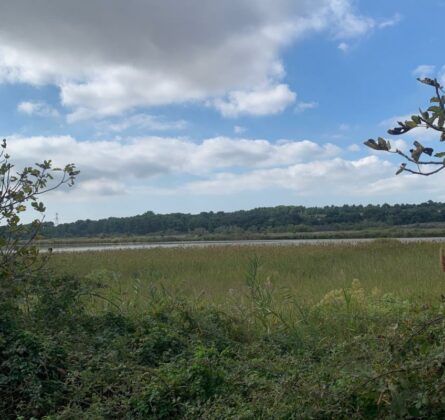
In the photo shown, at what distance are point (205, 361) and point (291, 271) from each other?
10.6 meters

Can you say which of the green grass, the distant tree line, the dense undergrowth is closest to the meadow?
the dense undergrowth

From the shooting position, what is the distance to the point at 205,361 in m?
3.39

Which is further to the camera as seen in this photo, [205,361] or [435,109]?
[205,361]

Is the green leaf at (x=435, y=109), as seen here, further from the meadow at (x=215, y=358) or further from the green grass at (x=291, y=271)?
the green grass at (x=291, y=271)

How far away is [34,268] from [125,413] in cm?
270

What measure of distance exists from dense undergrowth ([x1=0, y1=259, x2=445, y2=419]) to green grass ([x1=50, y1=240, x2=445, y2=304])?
44.7 inches

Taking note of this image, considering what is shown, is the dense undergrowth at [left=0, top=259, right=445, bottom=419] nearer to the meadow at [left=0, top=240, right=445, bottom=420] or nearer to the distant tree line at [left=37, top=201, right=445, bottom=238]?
the meadow at [left=0, top=240, right=445, bottom=420]

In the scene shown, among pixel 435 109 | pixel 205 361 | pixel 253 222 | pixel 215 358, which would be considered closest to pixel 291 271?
pixel 215 358

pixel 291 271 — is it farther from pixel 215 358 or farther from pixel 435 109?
pixel 435 109

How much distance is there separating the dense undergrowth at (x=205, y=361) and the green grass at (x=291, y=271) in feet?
3.73

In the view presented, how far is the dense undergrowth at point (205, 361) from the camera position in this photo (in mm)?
2545

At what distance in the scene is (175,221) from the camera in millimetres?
56531

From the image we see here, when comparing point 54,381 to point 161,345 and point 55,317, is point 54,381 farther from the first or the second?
point 55,317

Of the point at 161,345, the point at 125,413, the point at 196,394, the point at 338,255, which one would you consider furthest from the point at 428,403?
the point at 338,255
